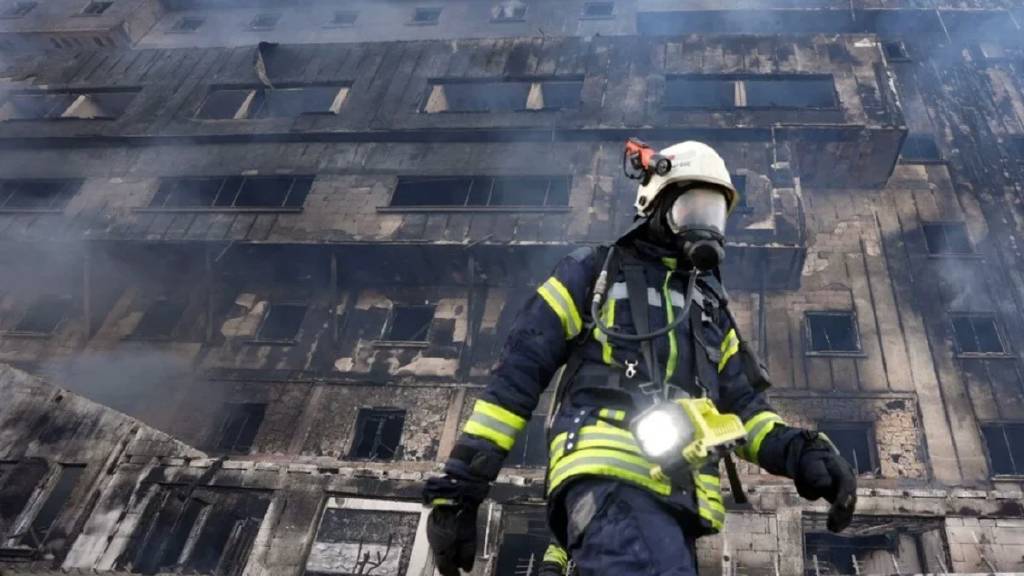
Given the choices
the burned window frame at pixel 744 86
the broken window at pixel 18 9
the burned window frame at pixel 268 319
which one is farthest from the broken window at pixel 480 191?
the broken window at pixel 18 9

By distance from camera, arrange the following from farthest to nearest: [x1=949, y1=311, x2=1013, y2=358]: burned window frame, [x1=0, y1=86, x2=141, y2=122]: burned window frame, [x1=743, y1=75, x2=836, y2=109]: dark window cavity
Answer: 1. [x1=0, y1=86, x2=141, y2=122]: burned window frame
2. [x1=743, y1=75, x2=836, y2=109]: dark window cavity
3. [x1=949, y1=311, x2=1013, y2=358]: burned window frame

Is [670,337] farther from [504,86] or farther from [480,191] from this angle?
[504,86]

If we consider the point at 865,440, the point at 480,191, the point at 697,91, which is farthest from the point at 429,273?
the point at 865,440

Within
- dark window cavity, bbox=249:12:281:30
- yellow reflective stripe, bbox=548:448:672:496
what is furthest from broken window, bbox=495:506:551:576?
dark window cavity, bbox=249:12:281:30

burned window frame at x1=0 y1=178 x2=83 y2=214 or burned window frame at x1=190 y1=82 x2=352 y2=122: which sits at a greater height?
burned window frame at x1=190 y1=82 x2=352 y2=122

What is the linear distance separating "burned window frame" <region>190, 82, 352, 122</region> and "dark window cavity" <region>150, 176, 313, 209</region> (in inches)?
94.2

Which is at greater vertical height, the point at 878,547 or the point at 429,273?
the point at 429,273

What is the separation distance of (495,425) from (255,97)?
1894cm

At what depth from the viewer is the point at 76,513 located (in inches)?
430

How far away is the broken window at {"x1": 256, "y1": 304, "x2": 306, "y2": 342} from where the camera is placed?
1495 cm

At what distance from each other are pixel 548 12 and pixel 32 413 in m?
21.3

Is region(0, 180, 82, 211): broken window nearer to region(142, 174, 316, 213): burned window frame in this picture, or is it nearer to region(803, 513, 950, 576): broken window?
region(142, 174, 316, 213): burned window frame

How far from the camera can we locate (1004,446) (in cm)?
1157

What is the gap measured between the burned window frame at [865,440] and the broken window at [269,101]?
16.1 meters
